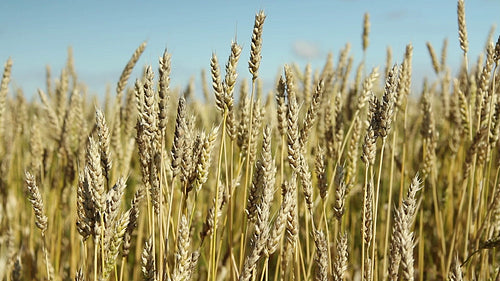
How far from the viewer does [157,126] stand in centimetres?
109

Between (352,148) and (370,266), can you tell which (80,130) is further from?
(370,266)

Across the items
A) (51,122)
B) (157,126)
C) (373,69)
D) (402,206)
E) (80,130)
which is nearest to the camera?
(402,206)

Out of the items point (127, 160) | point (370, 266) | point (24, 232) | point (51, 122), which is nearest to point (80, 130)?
point (51, 122)

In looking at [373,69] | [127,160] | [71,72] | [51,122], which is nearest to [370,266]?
[373,69]

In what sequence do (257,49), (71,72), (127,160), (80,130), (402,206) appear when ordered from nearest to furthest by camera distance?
(402,206), (257,49), (127,160), (80,130), (71,72)

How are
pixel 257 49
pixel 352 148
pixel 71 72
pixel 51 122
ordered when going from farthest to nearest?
pixel 71 72 → pixel 51 122 → pixel 352 148 → pixel 257 49

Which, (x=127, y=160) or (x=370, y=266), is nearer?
(x=370, y=266)

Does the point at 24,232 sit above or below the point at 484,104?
below

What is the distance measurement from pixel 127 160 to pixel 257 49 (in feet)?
2.94

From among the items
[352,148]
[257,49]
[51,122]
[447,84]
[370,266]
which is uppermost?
[447,84]

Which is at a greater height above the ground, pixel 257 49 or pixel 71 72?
pixel 71 72

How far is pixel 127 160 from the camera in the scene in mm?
1868

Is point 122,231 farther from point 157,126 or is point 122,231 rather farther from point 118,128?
point 118,128

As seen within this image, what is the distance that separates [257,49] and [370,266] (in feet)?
2.04
